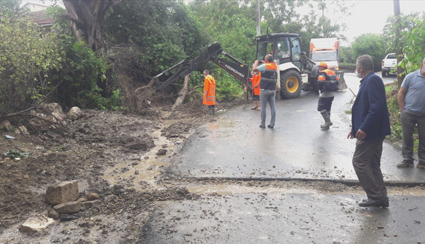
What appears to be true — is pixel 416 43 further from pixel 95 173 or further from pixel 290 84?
pixel 290 84

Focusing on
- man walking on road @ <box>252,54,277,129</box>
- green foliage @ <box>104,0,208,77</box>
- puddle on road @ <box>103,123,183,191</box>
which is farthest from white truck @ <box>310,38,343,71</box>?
puddle on road @ <box>103,123,183,191</box>

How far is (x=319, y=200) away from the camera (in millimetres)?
5184

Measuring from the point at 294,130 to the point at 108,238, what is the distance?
6838mm

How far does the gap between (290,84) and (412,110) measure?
10021 millimetres

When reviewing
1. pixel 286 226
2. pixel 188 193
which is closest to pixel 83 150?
pixel 188 193

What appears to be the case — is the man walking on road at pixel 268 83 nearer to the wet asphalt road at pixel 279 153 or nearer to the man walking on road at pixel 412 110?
the wet asphalt road at pixel 279 153

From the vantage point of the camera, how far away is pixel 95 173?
6.67m

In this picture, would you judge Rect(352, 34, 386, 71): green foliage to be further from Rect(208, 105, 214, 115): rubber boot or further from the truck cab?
Rect(208, 105, 214, 115): rubber boot

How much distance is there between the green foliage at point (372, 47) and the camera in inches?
1500

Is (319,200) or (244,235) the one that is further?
(319,200)

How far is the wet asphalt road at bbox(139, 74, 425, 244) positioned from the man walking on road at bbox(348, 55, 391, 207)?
28cm

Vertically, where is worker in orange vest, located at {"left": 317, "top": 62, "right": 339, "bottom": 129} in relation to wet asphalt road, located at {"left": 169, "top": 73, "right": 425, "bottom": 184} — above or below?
above

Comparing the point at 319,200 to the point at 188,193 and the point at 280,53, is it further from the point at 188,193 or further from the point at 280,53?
the point at 280,53

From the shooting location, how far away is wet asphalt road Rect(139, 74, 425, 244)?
4105 mm
